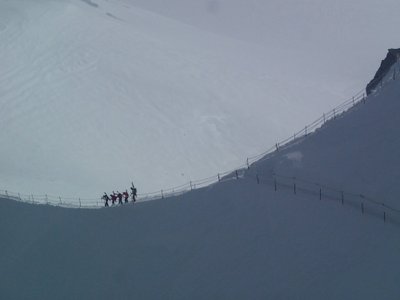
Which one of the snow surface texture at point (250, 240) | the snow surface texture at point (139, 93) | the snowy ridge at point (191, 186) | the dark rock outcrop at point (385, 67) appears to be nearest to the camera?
the snow surface texture at point (250, 240)

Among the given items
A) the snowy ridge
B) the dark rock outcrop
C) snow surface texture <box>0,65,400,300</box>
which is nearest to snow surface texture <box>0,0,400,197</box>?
the snowy ridge

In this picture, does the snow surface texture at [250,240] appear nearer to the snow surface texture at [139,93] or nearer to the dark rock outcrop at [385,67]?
the dark rock outcrop at [385,67]

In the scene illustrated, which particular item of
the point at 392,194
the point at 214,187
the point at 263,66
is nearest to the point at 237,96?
the point at 263,66

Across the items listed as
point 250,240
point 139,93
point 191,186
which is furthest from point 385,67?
point 139,93

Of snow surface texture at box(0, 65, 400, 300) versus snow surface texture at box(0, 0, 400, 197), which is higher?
snow surface texture at box(0, 0, 400, 197)

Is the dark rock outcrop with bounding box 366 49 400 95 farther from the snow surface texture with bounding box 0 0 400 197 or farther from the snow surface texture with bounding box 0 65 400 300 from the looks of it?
the snow surface texture with bounding box 0 0 400 197

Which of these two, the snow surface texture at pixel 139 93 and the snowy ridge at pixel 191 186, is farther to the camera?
the snow surface texture at pixel 139 93

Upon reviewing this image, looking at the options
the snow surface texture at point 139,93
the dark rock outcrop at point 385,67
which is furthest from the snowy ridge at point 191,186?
the snow surface texture at point 139,93
